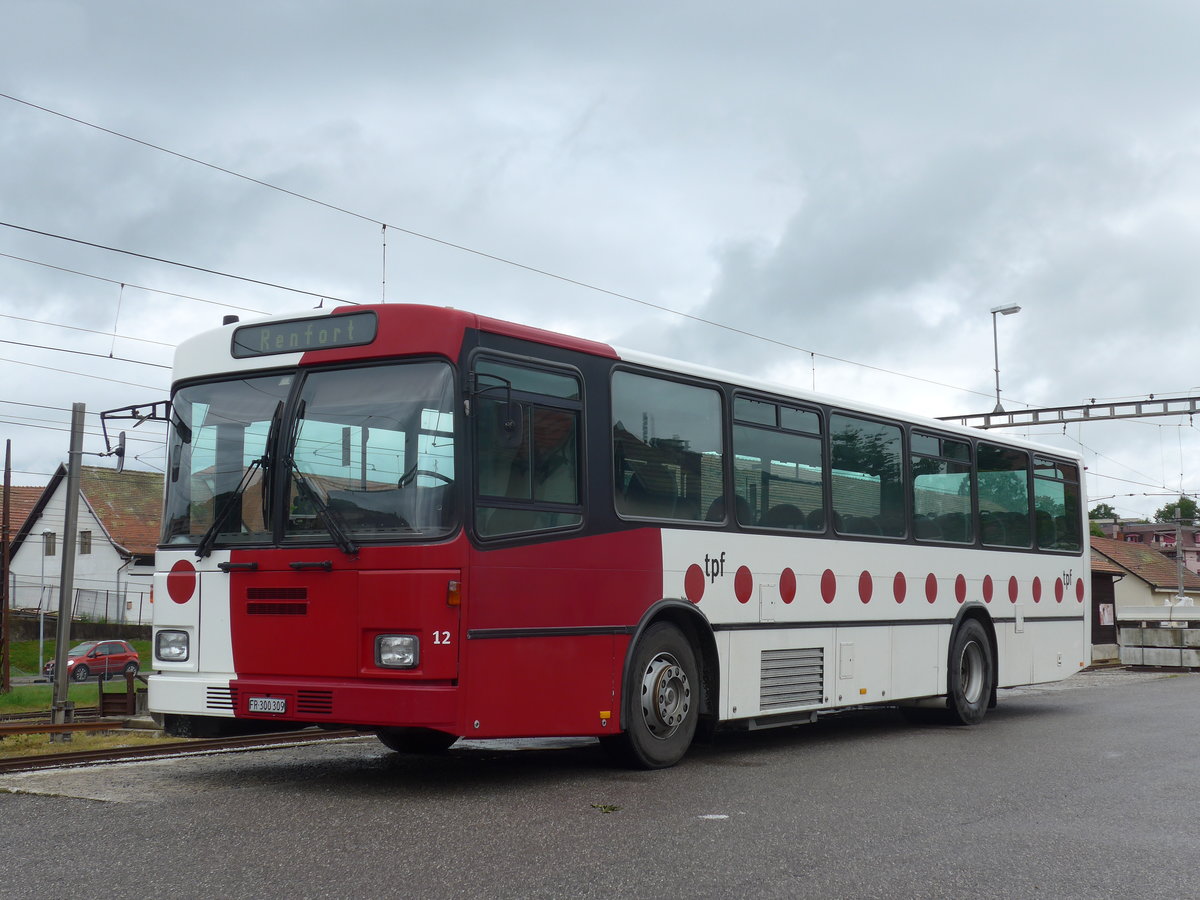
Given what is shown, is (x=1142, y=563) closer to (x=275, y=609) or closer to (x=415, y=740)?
(x=415, y=740)

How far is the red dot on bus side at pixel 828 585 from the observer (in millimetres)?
11797

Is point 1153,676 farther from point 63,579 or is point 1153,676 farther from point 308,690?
point 308,690

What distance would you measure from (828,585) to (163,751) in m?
5.73

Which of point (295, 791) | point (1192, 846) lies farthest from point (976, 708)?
point (295, 791)

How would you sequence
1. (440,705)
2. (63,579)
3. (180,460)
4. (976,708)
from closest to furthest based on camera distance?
(440,705) < (180,460) < (976,708) < (63,579)

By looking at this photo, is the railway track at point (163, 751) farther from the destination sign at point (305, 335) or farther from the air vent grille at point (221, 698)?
the destination sign at point (305, 335)

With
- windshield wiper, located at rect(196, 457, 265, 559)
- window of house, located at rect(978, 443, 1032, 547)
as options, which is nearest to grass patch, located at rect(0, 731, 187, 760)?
windshield wiper, located at rect(196, 457, 265, 559)

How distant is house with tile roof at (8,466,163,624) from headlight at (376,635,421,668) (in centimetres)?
4608

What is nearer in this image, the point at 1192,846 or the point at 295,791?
the point at 1192,846

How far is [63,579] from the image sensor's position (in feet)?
70.1

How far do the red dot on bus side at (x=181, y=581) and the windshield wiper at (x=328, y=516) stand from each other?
106 centimetres

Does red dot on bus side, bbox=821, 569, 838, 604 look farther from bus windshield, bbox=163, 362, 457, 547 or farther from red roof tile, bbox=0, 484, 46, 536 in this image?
A: red roof tile, bbox=0, 484, 46, 536

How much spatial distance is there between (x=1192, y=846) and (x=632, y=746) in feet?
11.9

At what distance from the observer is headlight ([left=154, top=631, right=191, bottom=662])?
900 cm
